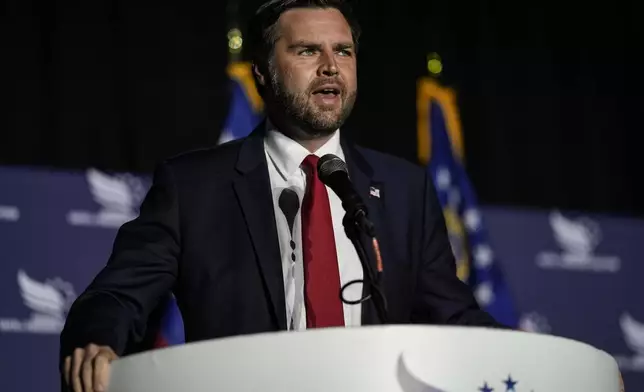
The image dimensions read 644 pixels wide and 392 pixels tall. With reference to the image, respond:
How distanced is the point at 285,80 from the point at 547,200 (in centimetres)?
235

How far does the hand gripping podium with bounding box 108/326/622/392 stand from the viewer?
4.80ft

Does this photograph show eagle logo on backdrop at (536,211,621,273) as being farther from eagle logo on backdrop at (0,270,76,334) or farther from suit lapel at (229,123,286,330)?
suit lapel at (229,123,286,330)

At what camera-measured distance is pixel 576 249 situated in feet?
13.8

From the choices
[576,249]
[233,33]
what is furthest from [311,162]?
[576,249]

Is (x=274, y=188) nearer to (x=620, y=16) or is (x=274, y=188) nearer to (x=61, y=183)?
(x=61, y=183)

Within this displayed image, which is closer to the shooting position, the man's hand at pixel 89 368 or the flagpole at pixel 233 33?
the man's hand at pixel 89 368

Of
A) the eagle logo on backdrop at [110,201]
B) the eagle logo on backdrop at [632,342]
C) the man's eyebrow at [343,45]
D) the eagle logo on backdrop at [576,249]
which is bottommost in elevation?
the eagle logo on backdrop at [632,342]

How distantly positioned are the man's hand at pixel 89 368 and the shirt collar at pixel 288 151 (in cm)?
62

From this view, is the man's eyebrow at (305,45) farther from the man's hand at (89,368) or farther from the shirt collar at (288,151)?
the man's hand at (89,368)

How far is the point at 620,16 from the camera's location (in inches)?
180

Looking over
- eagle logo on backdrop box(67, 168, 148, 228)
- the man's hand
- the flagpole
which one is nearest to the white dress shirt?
the man's hand

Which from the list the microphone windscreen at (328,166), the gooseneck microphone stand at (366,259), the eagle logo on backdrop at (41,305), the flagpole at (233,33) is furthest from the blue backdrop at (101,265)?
the gooseneck microphone stand at (366,259)

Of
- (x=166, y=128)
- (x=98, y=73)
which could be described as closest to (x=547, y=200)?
(x=166, y=128)

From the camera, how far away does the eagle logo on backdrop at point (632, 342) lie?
4.17 metres
